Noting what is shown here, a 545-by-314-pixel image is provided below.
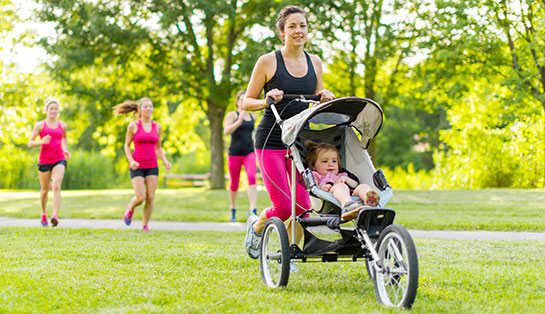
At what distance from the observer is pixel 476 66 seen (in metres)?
20.1

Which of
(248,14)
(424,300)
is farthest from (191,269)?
(248,14)

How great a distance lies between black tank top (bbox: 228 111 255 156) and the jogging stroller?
560 centimetres

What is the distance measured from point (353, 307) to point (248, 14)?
18954 millimetres

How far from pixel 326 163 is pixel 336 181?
0.24m

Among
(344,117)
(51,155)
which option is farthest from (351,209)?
(51,155)

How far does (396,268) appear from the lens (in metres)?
4.09

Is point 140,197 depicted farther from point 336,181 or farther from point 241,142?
point 336,181

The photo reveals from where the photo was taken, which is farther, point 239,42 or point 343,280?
point 239,42

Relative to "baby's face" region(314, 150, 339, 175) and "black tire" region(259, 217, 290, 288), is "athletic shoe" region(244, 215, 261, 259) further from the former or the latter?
"baby's face" region(314, 150, 339, 175)

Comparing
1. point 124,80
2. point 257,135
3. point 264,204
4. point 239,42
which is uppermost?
point 239,42

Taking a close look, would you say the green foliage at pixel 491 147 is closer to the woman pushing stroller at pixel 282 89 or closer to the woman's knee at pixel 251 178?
the woman's knee at pixel 251 178

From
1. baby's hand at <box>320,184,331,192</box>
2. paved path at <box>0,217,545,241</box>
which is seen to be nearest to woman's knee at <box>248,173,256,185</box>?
paved path at <box>0,217,545,241</box>

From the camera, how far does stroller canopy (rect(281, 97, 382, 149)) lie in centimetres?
478

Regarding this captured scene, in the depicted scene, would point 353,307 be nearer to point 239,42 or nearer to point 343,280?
point 343,280
